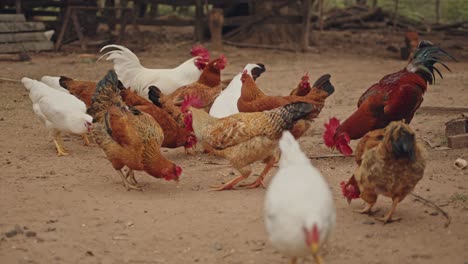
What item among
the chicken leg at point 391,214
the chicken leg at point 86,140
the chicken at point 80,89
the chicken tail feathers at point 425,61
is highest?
the chicken tail feathers at point 425,61

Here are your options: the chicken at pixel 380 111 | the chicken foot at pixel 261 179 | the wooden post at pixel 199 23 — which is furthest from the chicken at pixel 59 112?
the wooden post at pixel 199 23

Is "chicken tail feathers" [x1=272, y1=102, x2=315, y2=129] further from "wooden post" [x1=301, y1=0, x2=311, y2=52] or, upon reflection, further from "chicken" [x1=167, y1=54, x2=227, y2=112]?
"wooden post" [x1=301, y1=0, x2=311, y2=52]

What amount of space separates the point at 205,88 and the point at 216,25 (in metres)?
8.90

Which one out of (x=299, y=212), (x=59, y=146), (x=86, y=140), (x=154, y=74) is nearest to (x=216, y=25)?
(x=154, y=74)

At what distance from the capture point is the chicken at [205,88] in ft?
29.1

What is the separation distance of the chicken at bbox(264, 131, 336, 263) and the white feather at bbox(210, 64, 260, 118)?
393 cm

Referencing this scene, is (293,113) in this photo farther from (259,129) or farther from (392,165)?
(392,165)

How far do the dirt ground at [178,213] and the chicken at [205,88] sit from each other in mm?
739

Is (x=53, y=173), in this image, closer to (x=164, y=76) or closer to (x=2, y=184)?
(x=2, y=184)

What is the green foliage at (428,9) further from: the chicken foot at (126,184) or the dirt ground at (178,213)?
the chicken foot at (126,184)

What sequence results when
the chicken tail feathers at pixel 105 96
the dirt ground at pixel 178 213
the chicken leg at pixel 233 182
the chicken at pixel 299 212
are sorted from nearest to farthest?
the chicken at pixel 299 212, the dirt ground at pixel 178 213, the chicken leg at pixel 233 182, the chicken tail feathers at pixel 105 96

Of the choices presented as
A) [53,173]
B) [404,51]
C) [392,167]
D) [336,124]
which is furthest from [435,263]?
[404,51]

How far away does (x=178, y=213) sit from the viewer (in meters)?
5.93

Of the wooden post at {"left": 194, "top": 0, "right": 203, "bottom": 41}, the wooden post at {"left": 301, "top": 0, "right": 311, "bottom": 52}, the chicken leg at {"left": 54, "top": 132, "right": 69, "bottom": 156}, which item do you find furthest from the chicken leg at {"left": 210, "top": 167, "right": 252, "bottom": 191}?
the wooden post at {"left": 194, "top": 0, "right": 203, "bottom": 41}
